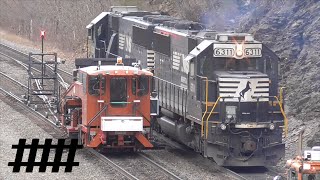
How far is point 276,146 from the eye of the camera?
21.9 meters

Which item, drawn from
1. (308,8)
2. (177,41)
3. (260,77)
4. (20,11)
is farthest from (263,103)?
(20,11)

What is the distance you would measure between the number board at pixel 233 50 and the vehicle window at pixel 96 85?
3.26 meters

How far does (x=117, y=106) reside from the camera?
77.7ft

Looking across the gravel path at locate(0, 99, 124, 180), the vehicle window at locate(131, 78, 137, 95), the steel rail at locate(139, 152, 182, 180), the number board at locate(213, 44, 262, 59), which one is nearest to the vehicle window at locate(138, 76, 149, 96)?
the vehicle window at locate(131, 78, 137, 95)

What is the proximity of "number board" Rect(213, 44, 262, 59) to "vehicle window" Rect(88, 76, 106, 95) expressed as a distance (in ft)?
10.7

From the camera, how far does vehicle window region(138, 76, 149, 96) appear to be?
23906 mm

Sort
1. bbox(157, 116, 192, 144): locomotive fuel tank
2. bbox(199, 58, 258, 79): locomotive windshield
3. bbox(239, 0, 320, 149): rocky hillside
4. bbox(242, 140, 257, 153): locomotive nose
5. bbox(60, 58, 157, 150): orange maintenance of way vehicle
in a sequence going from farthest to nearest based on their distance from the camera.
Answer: bbox(239, 0, 320, 149): rocky hillside < bbox(157, 116, 192, 144): locomotive fuel tank < bbox(60, 58, 157, 150): orange maintenance of way vehicle < bbox(199, 58, 258, 79): locomotive windshield < bbox(242, 140, 257, 153): locomotive nose

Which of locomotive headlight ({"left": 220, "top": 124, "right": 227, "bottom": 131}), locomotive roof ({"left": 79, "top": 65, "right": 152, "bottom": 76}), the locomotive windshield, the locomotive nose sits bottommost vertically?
the locomotive nose

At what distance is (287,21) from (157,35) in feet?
A: 22.1

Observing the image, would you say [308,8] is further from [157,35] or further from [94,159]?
[94,159]

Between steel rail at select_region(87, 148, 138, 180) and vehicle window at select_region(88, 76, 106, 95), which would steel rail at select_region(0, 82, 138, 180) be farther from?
vehicle window at select_region(88, 76, 106, 95)

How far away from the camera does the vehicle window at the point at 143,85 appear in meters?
23.9

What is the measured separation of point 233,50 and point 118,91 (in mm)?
3510

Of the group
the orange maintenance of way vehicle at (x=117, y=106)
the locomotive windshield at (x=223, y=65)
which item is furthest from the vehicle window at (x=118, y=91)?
the locomotive windshield at (x=223, y=65)
